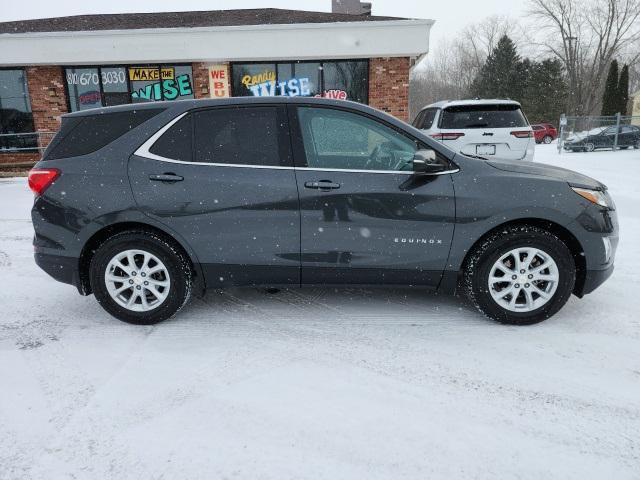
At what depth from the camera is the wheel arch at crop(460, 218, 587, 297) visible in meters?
3.39

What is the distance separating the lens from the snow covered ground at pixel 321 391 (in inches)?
83.8

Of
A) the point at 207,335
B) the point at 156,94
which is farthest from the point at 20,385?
the point at 156,94

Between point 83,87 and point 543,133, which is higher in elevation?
point 83,87

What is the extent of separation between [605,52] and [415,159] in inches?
2161

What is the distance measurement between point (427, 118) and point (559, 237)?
580cm

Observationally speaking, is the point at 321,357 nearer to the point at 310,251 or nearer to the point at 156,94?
the point at 310,251

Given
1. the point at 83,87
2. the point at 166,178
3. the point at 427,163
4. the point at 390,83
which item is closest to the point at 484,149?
the point at 427,163

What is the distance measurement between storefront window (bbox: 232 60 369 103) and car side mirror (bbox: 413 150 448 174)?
471 inches

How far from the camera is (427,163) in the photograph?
3.25 metres

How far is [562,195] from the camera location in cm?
334

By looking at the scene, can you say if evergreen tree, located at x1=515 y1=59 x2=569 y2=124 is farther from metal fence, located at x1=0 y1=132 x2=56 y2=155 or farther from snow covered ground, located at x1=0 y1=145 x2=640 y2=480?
snow covered ground, located at x1=0 y1=145 x2=640 y2=480

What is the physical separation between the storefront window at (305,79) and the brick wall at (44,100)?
19.2 feet

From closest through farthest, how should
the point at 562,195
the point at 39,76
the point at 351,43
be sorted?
the point at 562,195 → the point at 351,43 → the point at 39,76

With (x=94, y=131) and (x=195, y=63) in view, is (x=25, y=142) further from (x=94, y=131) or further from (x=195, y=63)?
(x=94, y=131)
